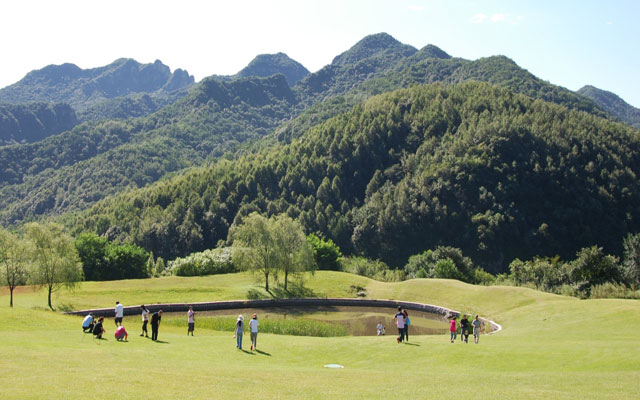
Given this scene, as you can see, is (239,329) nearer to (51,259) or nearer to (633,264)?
(51,259)

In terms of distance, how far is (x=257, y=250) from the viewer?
272 ft

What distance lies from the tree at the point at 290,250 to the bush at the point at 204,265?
17.1m

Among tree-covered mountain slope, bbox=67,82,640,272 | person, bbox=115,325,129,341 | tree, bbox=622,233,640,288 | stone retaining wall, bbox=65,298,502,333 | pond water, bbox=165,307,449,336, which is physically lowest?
pond water, bbox=165,307,449,336

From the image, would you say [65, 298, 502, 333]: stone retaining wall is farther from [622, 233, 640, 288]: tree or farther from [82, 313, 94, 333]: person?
[622, 233, 640, 288]: tree

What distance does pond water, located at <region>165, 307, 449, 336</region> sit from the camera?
5950 centimetres

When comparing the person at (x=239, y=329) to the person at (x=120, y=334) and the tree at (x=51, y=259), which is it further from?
the tree at (x=51, y=259)

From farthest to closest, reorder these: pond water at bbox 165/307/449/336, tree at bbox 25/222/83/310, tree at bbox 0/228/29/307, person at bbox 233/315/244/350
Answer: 1. tree at bbox 25/222/83/310
2. tree at bbox 0/228/29/307
3. pond water at bbox 165/307/449/336
4. person at bbox 233/315/244/350

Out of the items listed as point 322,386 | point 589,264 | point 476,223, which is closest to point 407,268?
point 589,264

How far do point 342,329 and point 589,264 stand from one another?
160 feet

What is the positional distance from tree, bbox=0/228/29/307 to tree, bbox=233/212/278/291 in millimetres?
31262

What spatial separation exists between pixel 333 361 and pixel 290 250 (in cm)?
5339

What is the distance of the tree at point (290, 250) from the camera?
82.9 m

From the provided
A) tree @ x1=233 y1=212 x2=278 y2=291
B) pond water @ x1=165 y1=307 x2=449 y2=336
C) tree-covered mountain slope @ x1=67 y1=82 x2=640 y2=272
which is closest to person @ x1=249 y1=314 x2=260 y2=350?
pond water @ x1=165 y1=307 x2=449 y2=336

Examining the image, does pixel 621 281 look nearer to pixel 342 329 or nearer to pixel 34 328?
pixel 342 329
